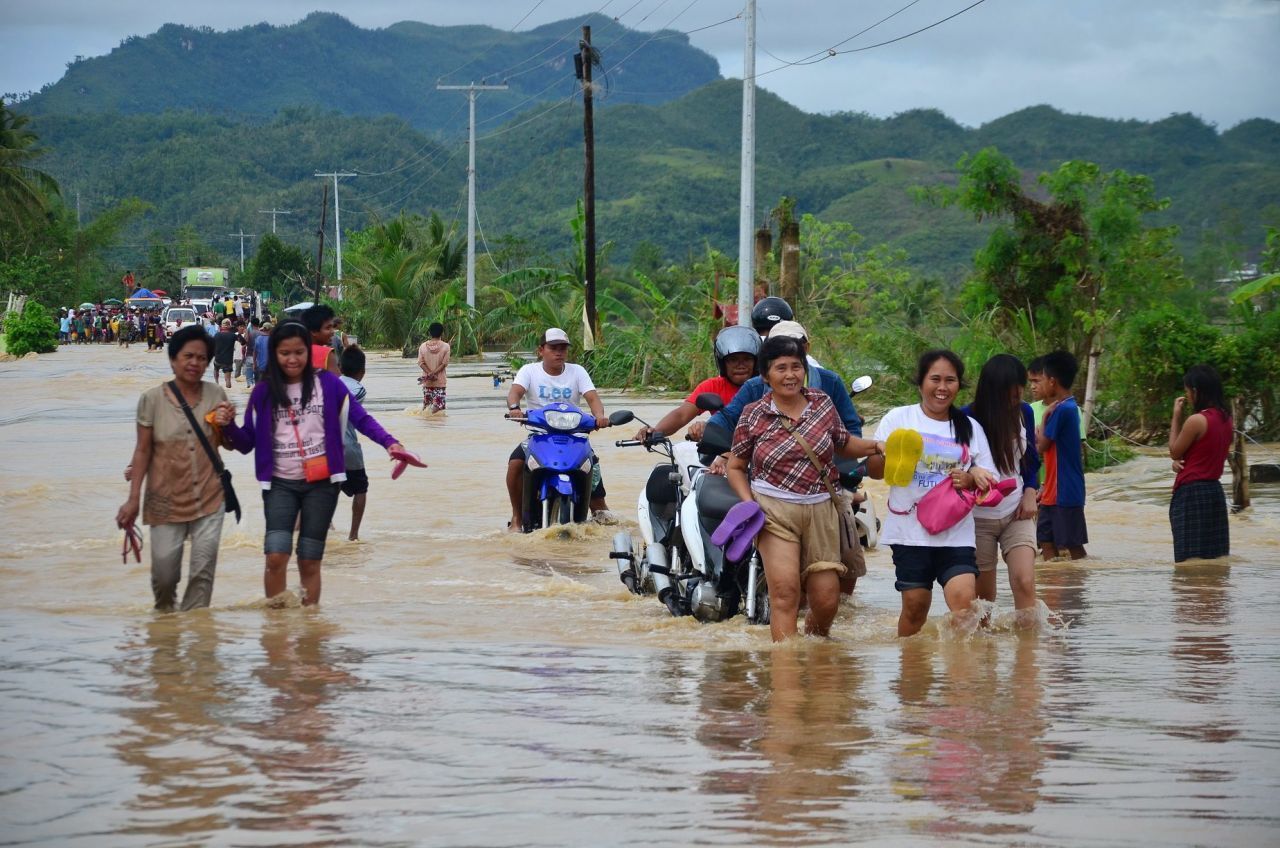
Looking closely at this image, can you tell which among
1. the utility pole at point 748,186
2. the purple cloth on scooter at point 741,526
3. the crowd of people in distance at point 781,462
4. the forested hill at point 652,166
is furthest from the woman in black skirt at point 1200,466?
the forested hill at point 652,166

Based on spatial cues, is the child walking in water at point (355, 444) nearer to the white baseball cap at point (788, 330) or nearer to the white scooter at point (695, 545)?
the white scooter at point (695, 545)

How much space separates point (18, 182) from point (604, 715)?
206 ft

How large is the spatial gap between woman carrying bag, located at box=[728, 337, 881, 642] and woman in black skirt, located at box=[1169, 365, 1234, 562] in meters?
3.67

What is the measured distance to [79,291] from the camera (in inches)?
3474

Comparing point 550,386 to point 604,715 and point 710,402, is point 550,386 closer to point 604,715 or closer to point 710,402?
point 710,402

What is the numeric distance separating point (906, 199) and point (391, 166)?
189 feet

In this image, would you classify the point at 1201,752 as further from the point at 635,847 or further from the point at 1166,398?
the point at 1166,398

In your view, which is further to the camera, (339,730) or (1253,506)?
(1253,506)

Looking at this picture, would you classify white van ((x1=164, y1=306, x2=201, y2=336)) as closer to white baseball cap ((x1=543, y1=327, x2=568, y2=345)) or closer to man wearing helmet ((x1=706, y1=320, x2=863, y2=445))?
white baseball cap ((x1=543, y1=327, x2=568, y2=345))

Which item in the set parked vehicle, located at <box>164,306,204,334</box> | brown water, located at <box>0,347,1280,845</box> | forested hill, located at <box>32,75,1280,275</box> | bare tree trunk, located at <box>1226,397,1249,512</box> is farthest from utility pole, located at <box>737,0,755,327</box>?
forested hill, located at <box>32,75,1280,275</box>

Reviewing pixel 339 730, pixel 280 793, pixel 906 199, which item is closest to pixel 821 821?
pixel 280 793

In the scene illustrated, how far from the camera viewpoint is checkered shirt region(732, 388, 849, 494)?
22.7 feet

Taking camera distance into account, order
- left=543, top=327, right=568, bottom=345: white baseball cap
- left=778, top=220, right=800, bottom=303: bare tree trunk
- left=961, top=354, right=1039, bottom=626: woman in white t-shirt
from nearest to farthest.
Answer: left=961, top=354, right=1039, bottom=626: woman in white t-shirt
left=543, top=327, right=568, bottom=345: white baseball cap
left=778, top=220, right=800, bottom=303: bare tree trunk

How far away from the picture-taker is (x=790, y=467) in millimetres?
6961
